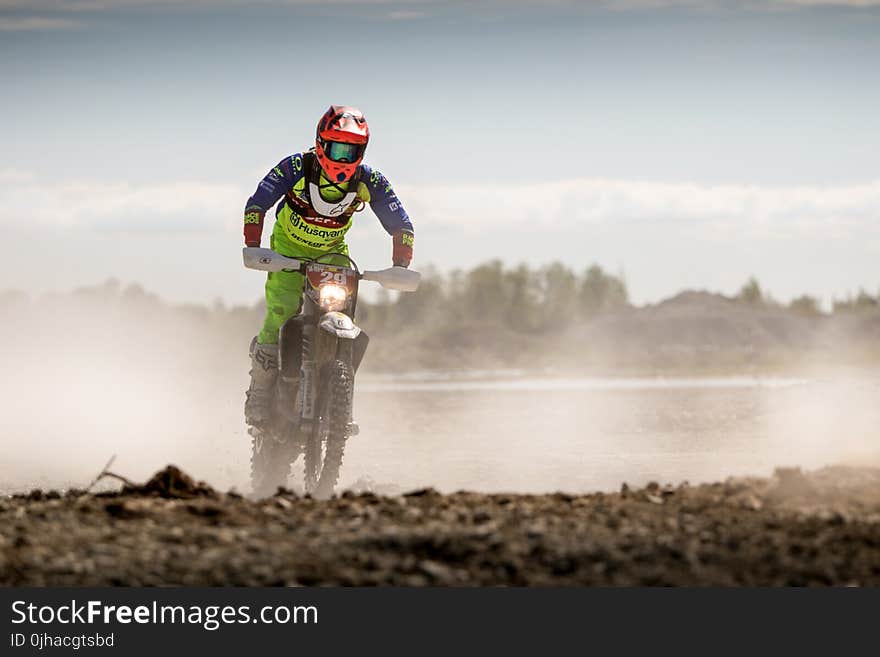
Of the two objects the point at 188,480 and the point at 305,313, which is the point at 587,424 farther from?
the point at 188,480

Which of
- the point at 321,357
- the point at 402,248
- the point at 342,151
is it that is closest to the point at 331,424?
the point at 321,357

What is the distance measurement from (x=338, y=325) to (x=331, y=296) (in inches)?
13.0

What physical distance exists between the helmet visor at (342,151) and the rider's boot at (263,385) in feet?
5.81

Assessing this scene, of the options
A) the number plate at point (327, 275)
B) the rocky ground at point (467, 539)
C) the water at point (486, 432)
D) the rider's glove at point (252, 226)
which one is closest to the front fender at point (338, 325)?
the number plate at point (327, 275)

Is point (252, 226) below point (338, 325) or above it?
above

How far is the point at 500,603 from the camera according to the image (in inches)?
256

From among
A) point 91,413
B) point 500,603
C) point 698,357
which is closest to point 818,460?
point 500,603

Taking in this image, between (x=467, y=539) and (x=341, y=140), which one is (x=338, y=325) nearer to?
(x=341, y=140)

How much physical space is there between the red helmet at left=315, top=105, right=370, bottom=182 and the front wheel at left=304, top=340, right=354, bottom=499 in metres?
1.51

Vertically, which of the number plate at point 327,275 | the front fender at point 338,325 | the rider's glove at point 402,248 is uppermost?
the rider's glove at point 402,248

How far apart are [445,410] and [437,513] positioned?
16199mm

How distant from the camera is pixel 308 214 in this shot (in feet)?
40.5

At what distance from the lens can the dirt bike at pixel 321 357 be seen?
37.9 feet

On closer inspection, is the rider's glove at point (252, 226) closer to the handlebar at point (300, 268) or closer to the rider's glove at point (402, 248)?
the handlebar at point (300, 268)
